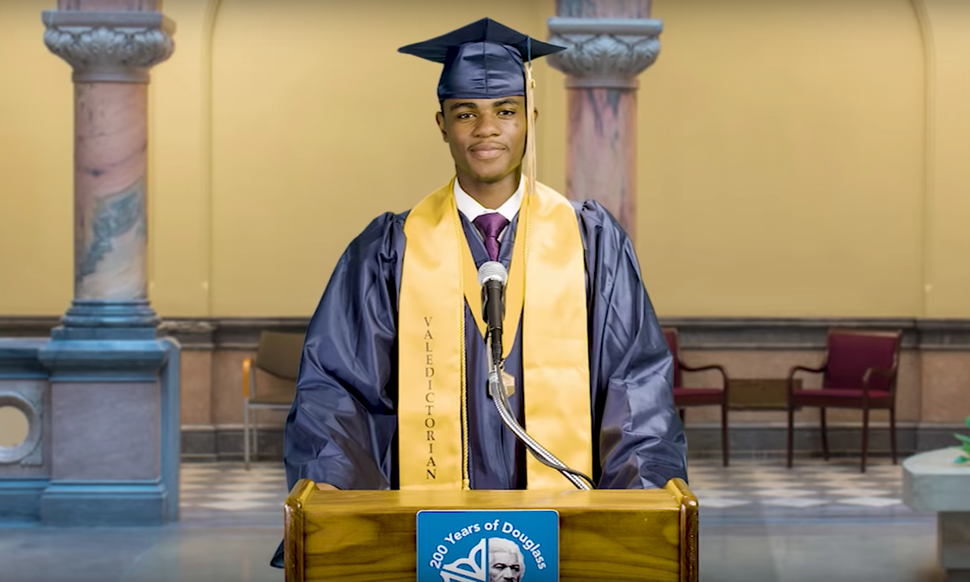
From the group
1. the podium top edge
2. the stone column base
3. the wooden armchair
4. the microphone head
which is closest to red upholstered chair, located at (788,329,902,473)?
the wooden armchair

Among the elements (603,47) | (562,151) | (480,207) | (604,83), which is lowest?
(480,207)

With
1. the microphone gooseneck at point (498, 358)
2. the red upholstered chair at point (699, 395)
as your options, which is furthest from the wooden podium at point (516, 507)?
the red upholstered chair at point (699, 395)

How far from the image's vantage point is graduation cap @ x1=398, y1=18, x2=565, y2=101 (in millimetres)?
3066

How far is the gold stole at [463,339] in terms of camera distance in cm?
305

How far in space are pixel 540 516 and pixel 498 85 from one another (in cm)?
112

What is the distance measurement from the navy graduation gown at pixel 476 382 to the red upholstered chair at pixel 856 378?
692 centimetres

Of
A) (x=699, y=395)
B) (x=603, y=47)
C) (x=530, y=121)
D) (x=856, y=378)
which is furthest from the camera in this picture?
(x=856, y=378)

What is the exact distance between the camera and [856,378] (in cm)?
1017

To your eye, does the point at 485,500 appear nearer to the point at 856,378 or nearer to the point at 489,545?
the point at 489,545

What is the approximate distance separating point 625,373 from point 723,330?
7.54 m

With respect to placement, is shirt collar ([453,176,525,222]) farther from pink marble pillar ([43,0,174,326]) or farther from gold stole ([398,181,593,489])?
pink marble pillar ([43,0,174,326])

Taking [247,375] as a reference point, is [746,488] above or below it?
below

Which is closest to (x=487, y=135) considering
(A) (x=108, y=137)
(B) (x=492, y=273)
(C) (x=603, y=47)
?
(B) (x=492, y=273)

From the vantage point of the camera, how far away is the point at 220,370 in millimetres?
10320
